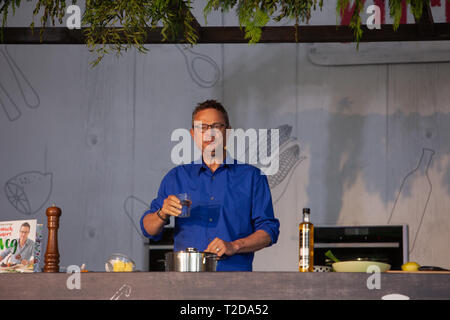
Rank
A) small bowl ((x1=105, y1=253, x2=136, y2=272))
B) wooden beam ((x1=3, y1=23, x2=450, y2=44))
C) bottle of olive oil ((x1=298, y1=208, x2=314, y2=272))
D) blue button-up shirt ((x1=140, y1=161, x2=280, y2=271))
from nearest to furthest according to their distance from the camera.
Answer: bottle of olive oil ((x1=298, y1=208, x2=314, y2=272)) → small bowl ((x1=105, y1=253, x2=136, y2=272)) → blue button-up shirt ((x1=140, y1=161, x2=280, y2=271)) → wooden beam ((x1=3, y1=23, x2=450, y2=44))

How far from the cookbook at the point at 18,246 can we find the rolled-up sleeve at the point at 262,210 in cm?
90

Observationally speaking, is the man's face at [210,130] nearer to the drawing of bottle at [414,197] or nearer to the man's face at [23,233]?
the man's face at [23,233]

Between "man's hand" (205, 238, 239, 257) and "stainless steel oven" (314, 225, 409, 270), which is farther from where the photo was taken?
"stainless steel oven" (314, 225, 409, 270)

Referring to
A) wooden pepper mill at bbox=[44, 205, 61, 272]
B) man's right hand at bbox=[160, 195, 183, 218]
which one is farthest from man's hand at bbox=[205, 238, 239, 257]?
wooden pepper mill at bbox=[44, 205, 61, 272]

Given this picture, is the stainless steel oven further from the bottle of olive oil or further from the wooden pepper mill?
the wooden pepper mill

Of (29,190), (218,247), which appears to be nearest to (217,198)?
(218,247)

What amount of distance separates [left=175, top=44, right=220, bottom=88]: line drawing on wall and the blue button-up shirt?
1.73 metres

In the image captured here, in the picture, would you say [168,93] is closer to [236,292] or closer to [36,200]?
[36,200]

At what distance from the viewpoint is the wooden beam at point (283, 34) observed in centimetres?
349

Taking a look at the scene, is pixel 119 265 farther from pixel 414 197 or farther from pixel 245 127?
pixel 414 197

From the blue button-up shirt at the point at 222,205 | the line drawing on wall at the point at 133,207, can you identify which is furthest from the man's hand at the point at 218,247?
the line drawing on wall at the point at 133,207

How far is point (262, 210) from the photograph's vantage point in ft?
9.11

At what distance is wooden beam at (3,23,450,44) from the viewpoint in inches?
137

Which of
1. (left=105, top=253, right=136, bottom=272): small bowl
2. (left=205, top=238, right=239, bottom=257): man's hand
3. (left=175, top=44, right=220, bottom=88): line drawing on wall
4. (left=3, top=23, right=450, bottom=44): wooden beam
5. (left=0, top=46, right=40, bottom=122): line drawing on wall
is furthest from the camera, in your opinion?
(left=0, top=46, right=40, bottom=122): line drawing on wall
